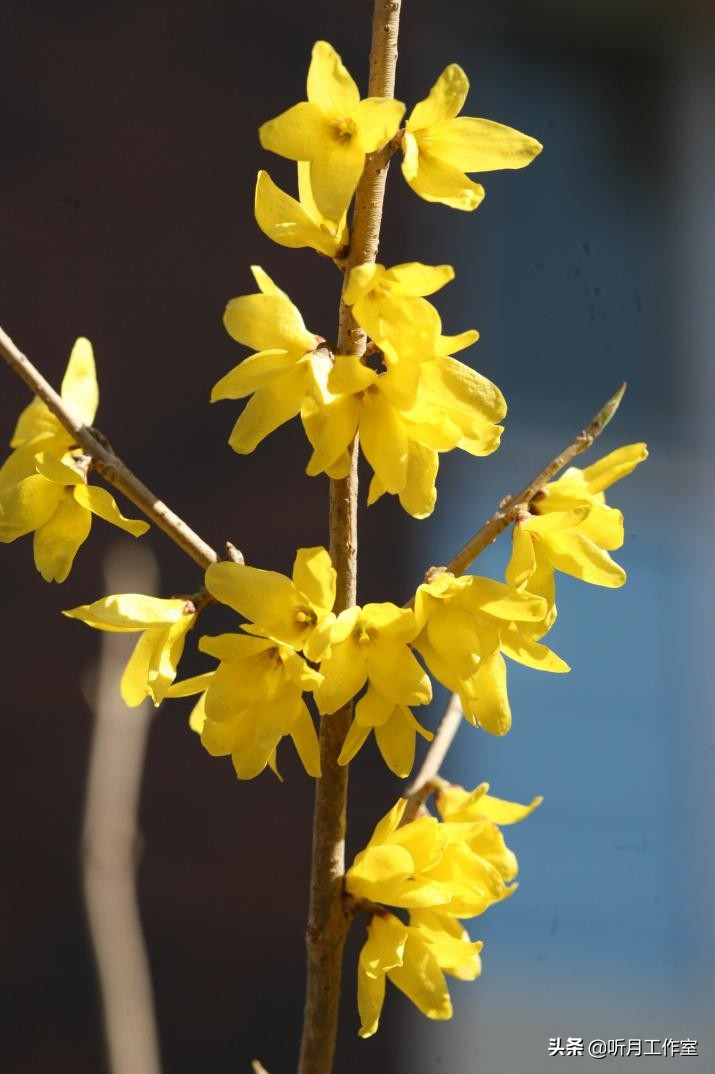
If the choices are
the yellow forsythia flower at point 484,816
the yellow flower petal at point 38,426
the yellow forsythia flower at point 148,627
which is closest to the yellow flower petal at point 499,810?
the yellow forsythia flower at point 484,816

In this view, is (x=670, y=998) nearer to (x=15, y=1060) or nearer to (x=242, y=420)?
(x=15, y=1060)

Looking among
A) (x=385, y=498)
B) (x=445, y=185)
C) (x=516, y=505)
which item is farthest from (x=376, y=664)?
(x=385, y=498)

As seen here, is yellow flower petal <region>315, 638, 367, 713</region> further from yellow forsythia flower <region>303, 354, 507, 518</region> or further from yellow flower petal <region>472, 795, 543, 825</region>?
yellow flower petal <region>472, 795, 543, 825</region>

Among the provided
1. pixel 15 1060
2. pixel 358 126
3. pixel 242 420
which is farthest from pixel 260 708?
pixel 15 1060

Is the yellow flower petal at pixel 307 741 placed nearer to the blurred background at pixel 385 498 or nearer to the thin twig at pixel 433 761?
the thin twig at pixel 433 761

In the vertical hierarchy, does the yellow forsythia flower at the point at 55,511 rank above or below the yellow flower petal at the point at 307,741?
above

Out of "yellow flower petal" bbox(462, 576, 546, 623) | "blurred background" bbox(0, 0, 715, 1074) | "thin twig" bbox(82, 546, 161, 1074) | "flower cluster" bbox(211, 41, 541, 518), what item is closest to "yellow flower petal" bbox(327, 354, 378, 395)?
"flower cluster" bbox(211, 41, 541, 518)
